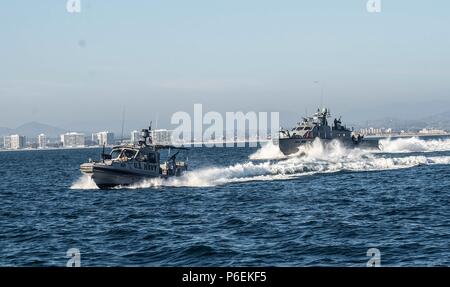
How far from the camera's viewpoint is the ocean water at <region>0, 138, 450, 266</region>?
63.1 feet

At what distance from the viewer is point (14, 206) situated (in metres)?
39.6

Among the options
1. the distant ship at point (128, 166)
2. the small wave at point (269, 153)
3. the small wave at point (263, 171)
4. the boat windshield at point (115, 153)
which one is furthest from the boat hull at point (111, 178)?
the small wave at point (269, 153)

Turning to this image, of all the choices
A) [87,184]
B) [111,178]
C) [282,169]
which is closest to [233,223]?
[111,178]

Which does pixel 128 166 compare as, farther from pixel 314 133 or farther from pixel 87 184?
pixel 314 133

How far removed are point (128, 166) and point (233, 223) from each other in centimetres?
2057

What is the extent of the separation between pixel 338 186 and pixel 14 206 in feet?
77.1

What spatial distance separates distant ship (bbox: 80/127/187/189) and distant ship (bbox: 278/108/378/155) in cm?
5008

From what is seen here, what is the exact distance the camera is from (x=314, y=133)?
9875 cm

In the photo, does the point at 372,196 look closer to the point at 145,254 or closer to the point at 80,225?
the point at 80,225

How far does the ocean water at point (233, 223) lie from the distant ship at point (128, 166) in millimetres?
907

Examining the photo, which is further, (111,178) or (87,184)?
(87,184)

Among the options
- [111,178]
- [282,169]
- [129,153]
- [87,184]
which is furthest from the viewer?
[282,169]

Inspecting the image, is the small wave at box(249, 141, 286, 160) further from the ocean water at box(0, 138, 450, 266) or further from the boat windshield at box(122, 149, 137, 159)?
the boat windshield at box(122, 149, 137, 159)

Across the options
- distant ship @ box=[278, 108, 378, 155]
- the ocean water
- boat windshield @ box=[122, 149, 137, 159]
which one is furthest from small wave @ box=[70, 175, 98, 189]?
distant ship @ box=[278, 108, 378, 155]
